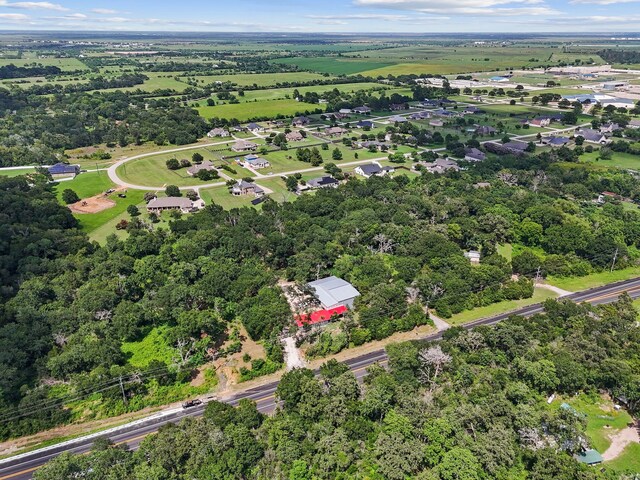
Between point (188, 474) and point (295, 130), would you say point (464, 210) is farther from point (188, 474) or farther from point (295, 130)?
point (295, 130)

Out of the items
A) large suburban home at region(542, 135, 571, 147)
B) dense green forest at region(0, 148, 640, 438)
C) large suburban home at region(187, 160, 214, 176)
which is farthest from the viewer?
large suburban home at region(542, 135, 571, 147)

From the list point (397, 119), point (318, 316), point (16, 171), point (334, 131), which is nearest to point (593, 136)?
point (397, 119)

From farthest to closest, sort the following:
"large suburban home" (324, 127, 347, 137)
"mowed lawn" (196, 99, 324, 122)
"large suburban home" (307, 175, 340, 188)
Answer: "mowed lawn" (196, 99, 324, 122), "large suburban home" (324, 127, 347, 137), "large suburban home" (307, 175, 340, 188)

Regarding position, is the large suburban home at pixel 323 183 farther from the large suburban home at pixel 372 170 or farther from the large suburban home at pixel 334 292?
the large suburban home at pixel 334 292

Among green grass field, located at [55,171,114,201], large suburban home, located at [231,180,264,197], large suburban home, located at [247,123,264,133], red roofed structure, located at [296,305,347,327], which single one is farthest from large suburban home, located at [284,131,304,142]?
red roofed structure, located at [296,305,347,327]

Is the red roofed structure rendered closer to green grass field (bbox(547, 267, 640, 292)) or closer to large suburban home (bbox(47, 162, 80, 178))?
→ green grass field (bbox(547, 267, 640, 292))

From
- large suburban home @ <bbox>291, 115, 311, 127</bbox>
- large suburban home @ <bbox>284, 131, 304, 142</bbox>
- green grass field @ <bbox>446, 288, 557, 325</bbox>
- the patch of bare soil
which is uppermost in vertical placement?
large suburban home @ <bbox>291, 115, 311, 127</bbox>

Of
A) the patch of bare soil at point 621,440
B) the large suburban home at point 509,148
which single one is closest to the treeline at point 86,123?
the large suburban home at point 509,148

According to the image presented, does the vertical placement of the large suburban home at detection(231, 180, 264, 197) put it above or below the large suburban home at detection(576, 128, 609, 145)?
below
